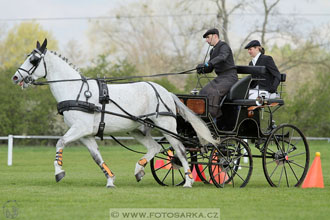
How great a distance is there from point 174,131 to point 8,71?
705 inches

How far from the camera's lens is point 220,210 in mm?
7094

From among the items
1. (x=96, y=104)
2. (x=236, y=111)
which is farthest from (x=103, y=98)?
(x=236, y=111)

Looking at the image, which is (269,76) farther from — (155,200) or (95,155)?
(155,200)

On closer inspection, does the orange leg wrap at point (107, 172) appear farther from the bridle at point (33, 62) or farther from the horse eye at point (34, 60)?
the horse eye at point (34, 60)

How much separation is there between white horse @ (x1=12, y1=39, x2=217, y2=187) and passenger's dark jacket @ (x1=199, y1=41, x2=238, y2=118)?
0.43m

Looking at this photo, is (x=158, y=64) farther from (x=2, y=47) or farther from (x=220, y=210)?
(x=220, y=210)

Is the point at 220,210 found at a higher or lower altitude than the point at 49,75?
lower

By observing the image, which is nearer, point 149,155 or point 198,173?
point 149,155

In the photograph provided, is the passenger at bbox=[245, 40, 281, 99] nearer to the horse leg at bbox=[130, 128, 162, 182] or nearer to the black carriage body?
the black carriage body

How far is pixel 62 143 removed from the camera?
9141 mm

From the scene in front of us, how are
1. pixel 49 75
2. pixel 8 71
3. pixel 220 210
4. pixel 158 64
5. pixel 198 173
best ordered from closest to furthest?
pixel 220 210, pixel 49 75, pixel 198 173, pixel 8 71, pixel 158 64

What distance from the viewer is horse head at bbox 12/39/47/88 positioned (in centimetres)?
945

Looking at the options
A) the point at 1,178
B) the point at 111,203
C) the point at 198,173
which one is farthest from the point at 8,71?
the point at 111,203

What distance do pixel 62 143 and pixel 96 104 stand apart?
0.80 meters
